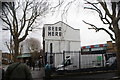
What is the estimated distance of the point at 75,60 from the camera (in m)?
16.0

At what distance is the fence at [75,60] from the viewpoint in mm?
15297

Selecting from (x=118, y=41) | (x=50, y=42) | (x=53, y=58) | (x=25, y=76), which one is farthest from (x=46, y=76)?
(x=50, y=42)

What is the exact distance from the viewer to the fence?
50.2ft

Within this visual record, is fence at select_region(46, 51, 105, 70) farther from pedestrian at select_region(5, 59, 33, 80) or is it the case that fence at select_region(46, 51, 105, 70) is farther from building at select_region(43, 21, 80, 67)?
building at select_region(43, 21, 80, 67)

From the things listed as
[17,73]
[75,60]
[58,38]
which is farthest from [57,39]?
[17,73]

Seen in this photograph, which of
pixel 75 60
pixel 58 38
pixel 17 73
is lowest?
pixel 75 60

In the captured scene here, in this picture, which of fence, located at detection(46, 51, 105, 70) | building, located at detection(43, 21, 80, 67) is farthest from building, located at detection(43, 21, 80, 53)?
fence, located at detection(46, 51, 105, 70)

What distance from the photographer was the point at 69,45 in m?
41.6

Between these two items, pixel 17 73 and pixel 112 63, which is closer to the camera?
pixel 17 73

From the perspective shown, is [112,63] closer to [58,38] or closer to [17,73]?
[17,73]

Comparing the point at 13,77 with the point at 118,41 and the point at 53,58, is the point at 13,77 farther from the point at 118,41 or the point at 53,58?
the point at 53,58

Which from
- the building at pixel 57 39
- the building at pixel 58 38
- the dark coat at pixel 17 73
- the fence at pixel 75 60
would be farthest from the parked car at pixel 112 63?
the building at pixel 58 38

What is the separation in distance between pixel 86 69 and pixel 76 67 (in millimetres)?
935

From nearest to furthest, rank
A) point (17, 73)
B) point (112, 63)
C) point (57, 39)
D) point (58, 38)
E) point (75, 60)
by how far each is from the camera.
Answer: point (17, 73), point (75, 60), point (112, 63), point (58, 38), point (57, 39)
